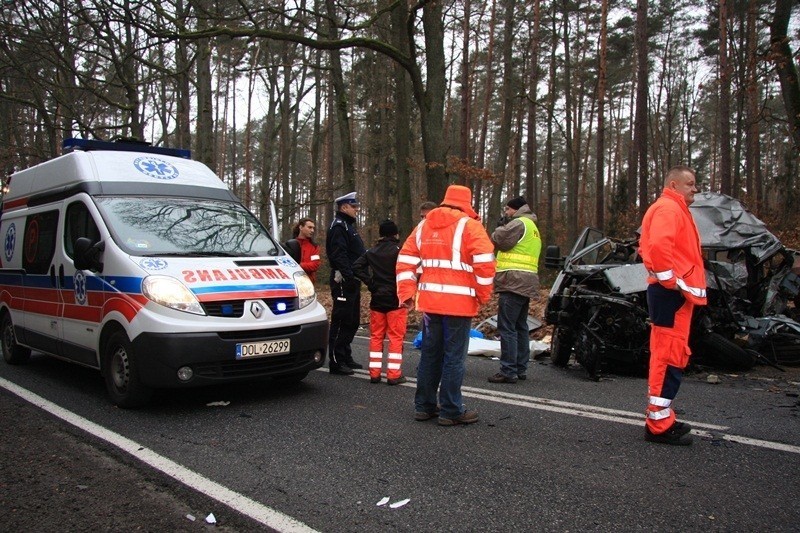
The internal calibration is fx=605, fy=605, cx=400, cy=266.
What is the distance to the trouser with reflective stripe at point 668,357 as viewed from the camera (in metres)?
4.30

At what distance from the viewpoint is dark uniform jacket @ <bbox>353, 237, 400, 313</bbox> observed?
6641mm

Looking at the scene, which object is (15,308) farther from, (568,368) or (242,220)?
(568,368)

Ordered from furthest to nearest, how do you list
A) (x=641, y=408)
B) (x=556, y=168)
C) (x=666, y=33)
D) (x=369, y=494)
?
(x=556, y=168) → (x=666, y=33) → (x=641, y=408) → (x=369, y=494)

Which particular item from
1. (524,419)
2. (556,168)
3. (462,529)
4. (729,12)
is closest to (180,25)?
(524,419)

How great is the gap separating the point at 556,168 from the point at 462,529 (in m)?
56.9

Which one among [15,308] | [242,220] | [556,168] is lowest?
[15,308]

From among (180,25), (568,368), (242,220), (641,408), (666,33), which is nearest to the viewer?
Answer: (641,408)

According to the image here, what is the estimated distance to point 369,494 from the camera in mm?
3469

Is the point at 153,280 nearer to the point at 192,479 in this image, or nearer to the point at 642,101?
the point at 192,479

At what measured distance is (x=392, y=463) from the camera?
13.0 ft

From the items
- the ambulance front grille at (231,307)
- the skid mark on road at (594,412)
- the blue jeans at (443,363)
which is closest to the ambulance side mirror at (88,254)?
the ambulance front grille at (231,307)

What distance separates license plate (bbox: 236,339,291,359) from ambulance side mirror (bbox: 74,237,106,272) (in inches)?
62.9

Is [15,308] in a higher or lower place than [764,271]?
lower

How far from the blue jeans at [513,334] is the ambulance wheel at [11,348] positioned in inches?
234
